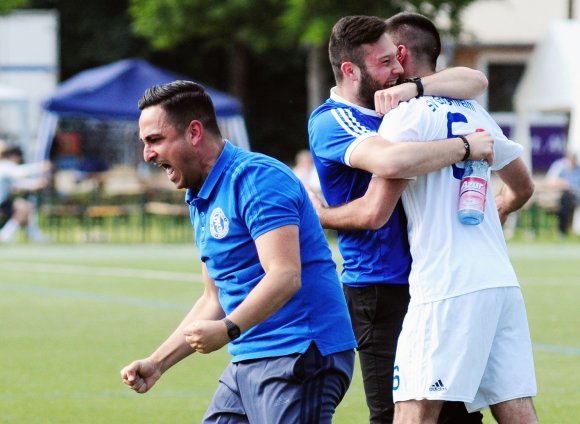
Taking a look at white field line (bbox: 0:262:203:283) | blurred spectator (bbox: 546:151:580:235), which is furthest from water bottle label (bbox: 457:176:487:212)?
blurred spectator (bbox: 546:151:580:235)

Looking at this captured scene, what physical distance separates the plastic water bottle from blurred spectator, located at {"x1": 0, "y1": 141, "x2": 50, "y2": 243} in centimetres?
2159

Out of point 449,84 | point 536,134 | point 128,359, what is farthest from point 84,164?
point 449,84

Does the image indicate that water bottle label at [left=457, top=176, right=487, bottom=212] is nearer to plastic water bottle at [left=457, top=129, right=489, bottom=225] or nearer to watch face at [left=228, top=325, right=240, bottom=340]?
plastic water bottle at [left=457, top=129, right=489, bottom=225]

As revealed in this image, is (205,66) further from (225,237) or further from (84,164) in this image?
(225,237)

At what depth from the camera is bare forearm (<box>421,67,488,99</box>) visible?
5227 millimetres

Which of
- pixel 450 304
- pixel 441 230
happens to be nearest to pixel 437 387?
pixel 450 304

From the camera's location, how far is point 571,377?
9859mm

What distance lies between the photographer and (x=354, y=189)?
5496mm

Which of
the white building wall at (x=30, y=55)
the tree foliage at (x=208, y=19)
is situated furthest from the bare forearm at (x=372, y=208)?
the tree foliage at (x=208, y=19)

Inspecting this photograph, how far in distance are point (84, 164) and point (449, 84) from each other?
37870 millimetres

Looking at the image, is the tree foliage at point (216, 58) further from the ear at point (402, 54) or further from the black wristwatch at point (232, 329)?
the black wristwatch at point (232, 329)

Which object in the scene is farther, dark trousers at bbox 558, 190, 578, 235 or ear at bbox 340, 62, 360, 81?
dark trousers at bbox 558, 190, 578, 235

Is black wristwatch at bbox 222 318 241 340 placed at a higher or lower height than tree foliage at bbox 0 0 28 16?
lower

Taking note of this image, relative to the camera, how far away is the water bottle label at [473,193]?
4.96 meters
